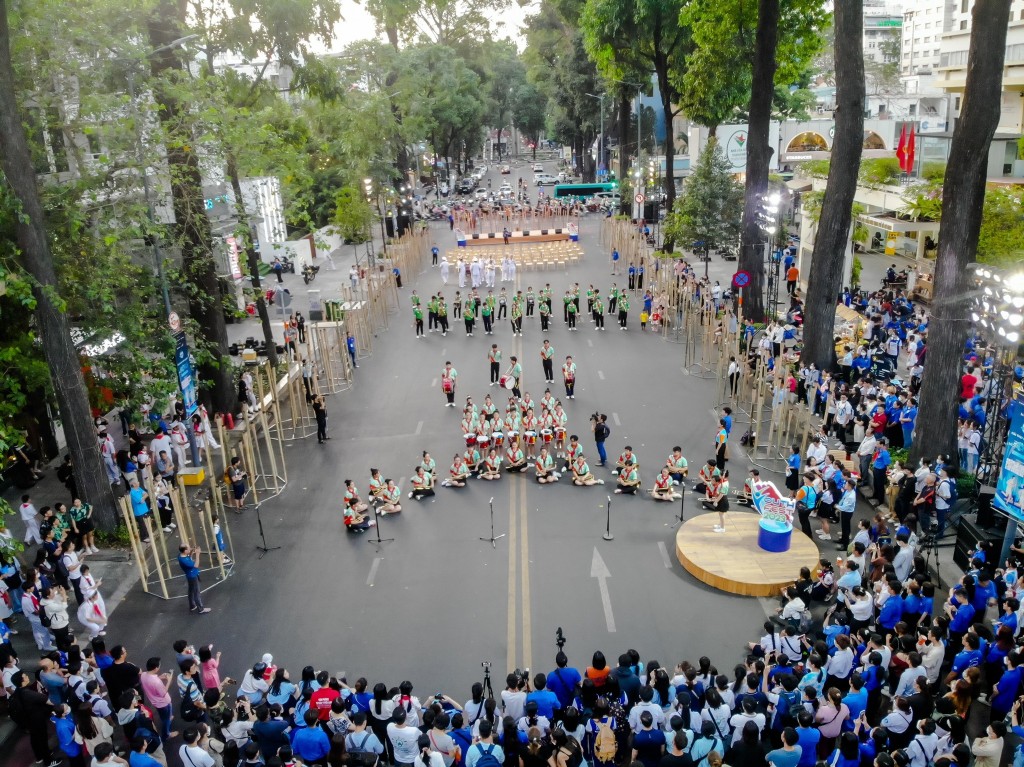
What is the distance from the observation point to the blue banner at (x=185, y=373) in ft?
53.0

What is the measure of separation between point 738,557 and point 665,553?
1358mm

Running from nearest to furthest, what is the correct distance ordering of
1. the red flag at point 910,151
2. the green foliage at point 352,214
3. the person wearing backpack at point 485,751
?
the person wearing backpack at point 485,751 < the red flag at point 910,151 < the green foliage at point 352,214

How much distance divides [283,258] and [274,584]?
32452 millimetres

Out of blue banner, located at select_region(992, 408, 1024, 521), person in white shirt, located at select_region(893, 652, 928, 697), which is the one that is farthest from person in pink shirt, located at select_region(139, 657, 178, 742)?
blue banner, located at select_region(992, 408, 1024, 521)

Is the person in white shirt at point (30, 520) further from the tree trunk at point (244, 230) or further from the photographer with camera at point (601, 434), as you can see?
the photographer with camera at point (601, 434)

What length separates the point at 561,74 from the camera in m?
62.1

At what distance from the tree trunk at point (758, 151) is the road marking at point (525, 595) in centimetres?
1432

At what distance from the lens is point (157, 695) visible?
1024 centimetres

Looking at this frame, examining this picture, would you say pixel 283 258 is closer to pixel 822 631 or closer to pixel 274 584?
pixel 274 584

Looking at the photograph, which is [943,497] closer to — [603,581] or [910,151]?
[603,581]

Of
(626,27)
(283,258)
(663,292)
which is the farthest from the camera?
(283,258)

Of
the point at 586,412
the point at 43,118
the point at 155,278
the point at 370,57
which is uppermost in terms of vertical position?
the point at 370,57

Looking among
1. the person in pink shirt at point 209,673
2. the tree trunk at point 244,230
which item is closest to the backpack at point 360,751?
the person in pink shirt at point 209,673

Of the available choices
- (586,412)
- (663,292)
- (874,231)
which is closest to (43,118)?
(586,412)
